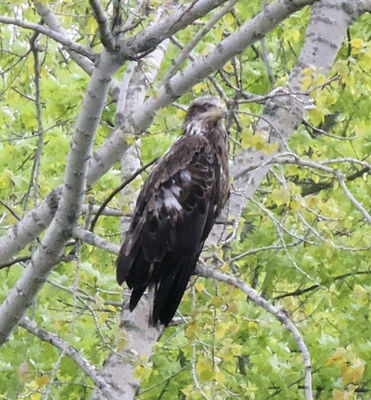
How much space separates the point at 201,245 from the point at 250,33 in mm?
1189

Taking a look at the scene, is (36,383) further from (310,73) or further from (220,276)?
(310,73)

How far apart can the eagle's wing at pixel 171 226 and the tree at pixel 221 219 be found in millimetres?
136

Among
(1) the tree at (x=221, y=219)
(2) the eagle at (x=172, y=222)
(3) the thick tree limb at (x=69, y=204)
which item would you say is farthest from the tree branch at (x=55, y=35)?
(2) the eagle at (x=172, y=222)

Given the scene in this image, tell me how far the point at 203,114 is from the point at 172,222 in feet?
2.43

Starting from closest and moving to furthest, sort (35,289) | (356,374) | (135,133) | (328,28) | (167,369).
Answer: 1. (356,374)
2. (135,133)
3. (35,289)
4. (328,28)
5. (167,369)

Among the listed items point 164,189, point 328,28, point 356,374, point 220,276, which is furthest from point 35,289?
point 328,28

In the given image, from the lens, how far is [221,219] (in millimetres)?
4676

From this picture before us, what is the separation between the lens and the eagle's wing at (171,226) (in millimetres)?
4305

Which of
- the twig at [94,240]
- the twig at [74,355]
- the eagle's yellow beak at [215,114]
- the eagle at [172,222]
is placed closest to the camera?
the twig at [94,240]

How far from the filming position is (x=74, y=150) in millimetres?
3715

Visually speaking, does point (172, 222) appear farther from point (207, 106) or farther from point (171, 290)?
point (207, 106)

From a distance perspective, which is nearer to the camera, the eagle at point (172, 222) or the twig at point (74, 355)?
the twig at point (74, 355)

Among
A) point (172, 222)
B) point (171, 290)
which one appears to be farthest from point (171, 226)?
point (171, 290)

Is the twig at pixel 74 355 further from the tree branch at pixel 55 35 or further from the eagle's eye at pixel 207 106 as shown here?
the eagle's eye at pixel 207 106
